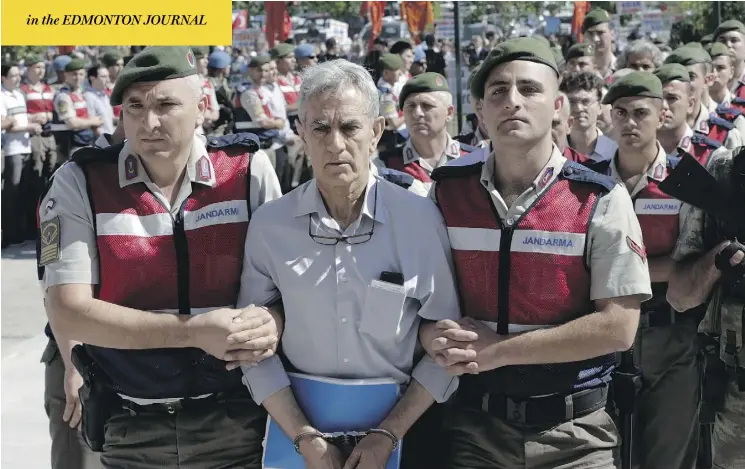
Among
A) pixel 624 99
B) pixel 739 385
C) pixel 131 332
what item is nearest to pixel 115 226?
pixel 131 332

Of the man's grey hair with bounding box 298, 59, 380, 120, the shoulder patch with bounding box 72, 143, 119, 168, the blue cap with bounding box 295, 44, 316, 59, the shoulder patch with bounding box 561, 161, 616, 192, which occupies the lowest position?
the blue cap with bounding box 295, 44, 316, 59

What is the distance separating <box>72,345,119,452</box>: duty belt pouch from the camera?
3.33 metres

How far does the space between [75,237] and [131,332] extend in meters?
0.37

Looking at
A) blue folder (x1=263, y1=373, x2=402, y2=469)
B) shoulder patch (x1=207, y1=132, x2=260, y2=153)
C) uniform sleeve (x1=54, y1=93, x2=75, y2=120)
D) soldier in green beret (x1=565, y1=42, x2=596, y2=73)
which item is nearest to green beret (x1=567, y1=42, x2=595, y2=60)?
soldier in green beret (x1=565, y1=42, x2=596, y2=73)

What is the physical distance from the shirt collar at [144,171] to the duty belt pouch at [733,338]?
5.93 feet

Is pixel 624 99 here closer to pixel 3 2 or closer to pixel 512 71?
pixel 512 71

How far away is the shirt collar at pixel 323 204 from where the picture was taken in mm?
3045

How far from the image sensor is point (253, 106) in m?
13.0

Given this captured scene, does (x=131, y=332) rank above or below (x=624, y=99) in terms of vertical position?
below

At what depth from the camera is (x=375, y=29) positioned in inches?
882

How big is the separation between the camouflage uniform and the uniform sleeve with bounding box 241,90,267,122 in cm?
984

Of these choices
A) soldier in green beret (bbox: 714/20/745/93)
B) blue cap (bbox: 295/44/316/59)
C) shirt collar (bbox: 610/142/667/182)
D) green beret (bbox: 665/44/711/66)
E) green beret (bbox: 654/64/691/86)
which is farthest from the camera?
blue cap (bbox: 295/44/316/59)

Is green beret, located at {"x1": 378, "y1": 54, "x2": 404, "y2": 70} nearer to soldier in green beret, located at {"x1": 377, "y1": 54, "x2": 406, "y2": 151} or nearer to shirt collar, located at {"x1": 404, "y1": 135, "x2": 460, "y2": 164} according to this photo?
soldier in green beret, located at {"x1": 377, "y1": 54, "x2": 406, "y2": 151}

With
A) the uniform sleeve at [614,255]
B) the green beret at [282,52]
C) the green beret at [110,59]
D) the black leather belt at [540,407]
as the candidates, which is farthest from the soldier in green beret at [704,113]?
the green beret at [110,59]
